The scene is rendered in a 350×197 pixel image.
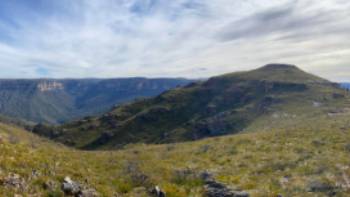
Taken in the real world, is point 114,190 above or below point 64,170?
below

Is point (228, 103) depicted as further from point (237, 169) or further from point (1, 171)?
point (1, 171)

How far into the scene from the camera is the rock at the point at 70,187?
1566cm

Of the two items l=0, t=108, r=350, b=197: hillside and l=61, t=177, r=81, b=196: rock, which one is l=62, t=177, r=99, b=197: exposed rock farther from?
l=0, t=108, r=350, b=197: hillside

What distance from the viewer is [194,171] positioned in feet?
78.9

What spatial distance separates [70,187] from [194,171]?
11.0m

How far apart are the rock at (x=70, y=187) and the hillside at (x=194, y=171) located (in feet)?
0.87

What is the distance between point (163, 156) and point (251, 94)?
15420 centimetres

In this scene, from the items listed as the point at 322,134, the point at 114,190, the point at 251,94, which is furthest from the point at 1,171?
the point at 251,94

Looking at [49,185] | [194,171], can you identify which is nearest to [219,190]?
[194,171]

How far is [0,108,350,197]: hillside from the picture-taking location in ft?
52.9

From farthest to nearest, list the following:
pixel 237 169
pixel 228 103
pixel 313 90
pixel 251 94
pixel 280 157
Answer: pixel 228 103
pixel 251 94
pixel 313 90
pixel 280 157
pixel 237 169

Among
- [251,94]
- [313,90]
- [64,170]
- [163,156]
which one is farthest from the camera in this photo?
[251,94]

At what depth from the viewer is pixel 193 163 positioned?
2698cm

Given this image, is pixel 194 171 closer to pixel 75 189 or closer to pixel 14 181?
→ pixel 75 189
